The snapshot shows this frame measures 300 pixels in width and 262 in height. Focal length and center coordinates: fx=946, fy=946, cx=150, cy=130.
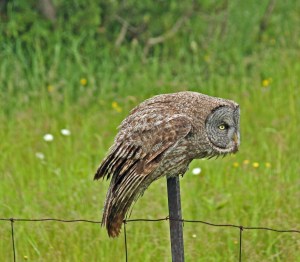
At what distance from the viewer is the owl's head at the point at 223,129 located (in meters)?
4.20

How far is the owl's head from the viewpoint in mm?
4199

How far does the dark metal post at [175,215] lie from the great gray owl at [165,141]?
86 millimetres

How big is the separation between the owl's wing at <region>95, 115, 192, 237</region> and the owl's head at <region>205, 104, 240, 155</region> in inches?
4.6

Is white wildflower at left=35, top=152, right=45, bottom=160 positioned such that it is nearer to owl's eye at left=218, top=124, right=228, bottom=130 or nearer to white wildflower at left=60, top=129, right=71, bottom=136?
white wildflower at left=60, top=129, right=71, bottom=136

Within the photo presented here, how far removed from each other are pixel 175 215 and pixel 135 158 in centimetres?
33

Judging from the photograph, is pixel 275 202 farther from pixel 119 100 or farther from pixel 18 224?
pixel 119 100

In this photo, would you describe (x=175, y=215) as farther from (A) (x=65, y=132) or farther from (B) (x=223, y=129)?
(A) (x=65, y=132)

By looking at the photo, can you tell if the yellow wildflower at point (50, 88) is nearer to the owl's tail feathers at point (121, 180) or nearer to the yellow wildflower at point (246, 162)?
the yellow wildflower at point (246, 162)

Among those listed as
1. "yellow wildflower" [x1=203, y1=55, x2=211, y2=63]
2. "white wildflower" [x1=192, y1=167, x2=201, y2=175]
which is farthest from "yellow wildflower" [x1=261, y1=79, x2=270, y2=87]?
"white wildflower" [x1=192, y1=167, x2=201, y2=175]

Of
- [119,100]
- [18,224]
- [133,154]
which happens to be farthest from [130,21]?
[133,154]

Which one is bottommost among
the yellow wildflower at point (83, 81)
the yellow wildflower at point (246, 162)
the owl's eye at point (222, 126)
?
the yellow wildflower at point (246, 162)

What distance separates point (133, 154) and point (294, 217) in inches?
79.8

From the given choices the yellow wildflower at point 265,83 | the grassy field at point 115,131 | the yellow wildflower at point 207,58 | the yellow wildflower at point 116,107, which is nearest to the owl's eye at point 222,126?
the grassy field at point 115,131

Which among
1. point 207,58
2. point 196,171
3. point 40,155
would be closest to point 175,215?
point 196,171
